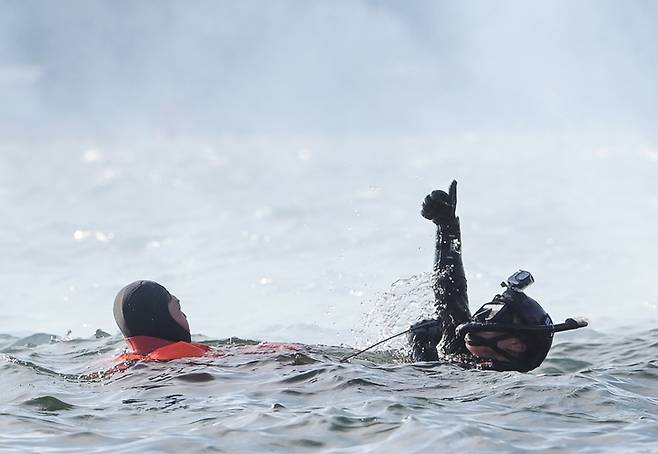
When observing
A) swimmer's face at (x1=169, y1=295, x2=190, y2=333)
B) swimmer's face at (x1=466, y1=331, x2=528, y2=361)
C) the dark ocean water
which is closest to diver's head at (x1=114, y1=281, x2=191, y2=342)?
swimmer's face at (x1=169, y1=295, x2=190, y2=333)

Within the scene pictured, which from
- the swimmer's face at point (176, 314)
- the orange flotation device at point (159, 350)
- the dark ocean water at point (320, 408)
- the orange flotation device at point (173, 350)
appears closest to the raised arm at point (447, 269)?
the dark ocean water at point (320, 408)

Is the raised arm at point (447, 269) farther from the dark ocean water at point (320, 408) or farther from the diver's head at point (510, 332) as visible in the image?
the diver's head at point (510, 332)

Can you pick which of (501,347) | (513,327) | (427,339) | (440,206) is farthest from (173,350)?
(513,327)

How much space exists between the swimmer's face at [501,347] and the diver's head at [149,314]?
2.64m

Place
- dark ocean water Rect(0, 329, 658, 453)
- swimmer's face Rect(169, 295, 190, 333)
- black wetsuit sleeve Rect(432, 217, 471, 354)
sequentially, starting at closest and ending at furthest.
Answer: dark ocean water Rect(0, 329, 658, 453), black wetsuit sleeve Rect(432, 217, 471, 354), swimmer's face Rect(169, 295, 190, 333)

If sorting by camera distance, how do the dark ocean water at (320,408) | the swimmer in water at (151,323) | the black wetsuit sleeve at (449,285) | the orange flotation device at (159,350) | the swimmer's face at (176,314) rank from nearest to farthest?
1. the dark ocean water at (320,408)
2. the orange flotation device at (159,350)
3. the black wetsuit sleeve at (449,285)
4. the swimmer in water at (151,323)
5. the swimmer's face at (176,314)

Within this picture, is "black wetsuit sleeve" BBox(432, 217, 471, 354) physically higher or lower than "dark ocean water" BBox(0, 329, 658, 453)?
higher

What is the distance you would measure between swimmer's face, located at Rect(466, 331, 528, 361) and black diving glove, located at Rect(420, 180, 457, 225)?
1.34 meters

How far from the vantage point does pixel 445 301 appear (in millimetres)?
8578

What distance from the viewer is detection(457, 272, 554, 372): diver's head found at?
7.65m

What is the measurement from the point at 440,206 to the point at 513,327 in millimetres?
1501

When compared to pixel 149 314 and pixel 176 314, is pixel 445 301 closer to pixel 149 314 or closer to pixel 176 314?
pixel 176 314

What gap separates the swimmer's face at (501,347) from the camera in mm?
7723

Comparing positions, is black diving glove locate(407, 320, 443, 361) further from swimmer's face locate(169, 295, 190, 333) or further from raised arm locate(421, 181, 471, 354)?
swimmer's face locate(169, 295, 190, 333)
